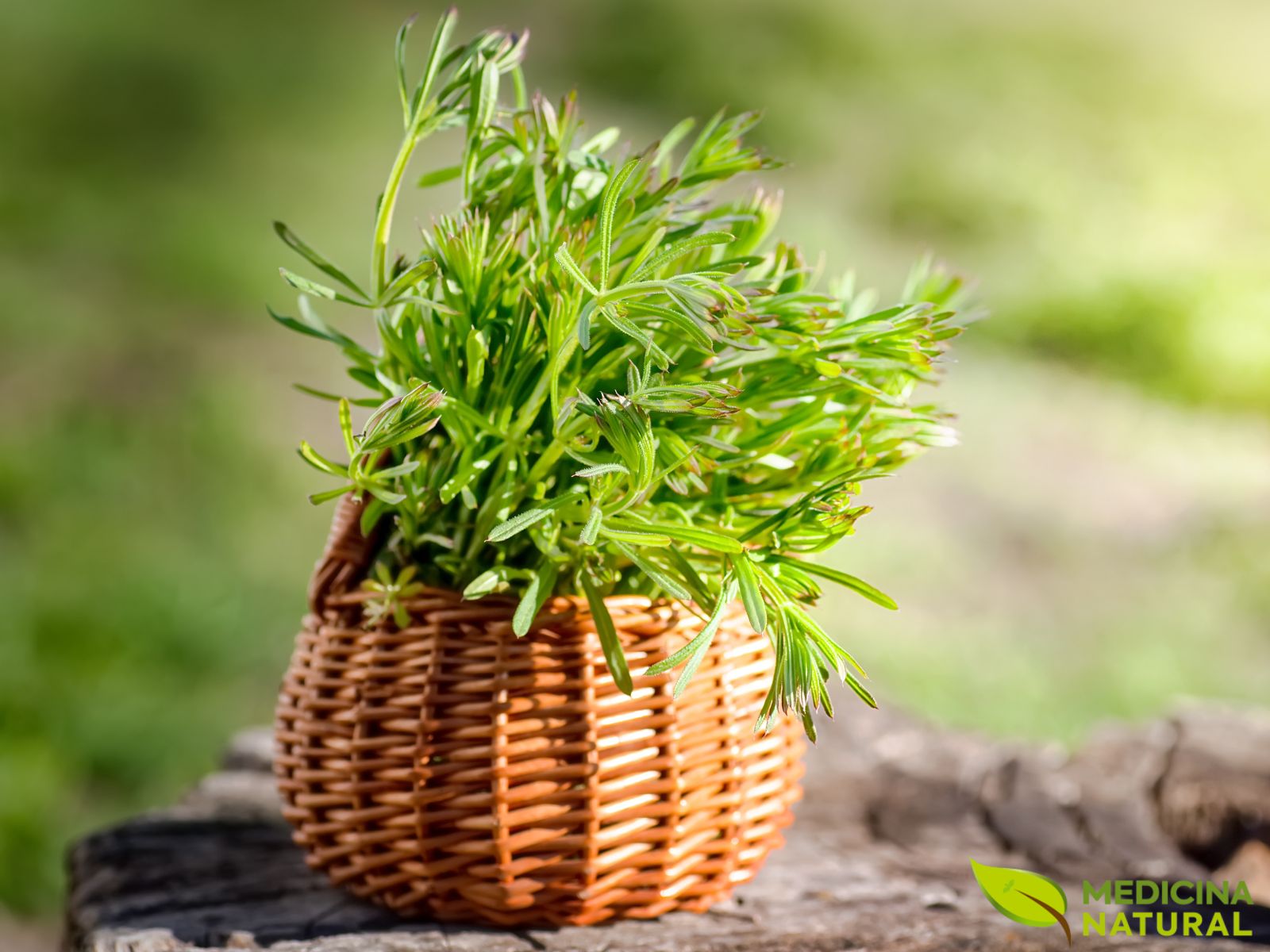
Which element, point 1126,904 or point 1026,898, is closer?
point 1026,898

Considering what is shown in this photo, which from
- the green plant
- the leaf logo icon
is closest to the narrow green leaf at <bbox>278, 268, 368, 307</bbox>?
the green plant

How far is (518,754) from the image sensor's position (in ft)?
1.88

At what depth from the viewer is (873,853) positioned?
0.90 meters

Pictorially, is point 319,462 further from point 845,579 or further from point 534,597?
point 845,579

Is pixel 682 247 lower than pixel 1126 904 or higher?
higher

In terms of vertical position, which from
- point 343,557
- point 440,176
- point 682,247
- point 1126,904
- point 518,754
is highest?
point 440,176

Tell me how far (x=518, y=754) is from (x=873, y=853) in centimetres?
44

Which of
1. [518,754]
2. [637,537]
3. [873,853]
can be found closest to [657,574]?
[637,537]

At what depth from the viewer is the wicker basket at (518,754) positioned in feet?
1.90

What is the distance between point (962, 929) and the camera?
0.69 m

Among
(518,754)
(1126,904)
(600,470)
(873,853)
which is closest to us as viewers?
(600,470)

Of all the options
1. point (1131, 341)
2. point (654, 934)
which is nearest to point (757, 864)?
point (654, 934)

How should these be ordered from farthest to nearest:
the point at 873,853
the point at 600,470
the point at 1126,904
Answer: the point at 873,853
the point at 1126,904
the point at 600,470

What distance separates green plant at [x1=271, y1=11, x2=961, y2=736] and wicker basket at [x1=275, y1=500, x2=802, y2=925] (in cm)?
3
